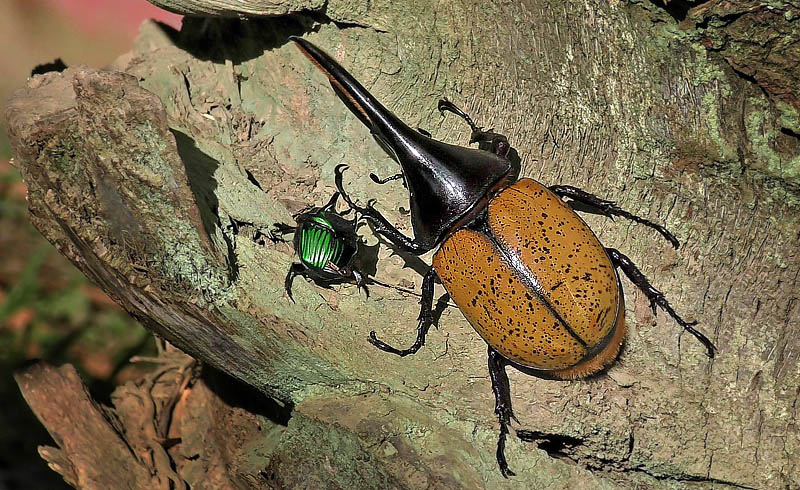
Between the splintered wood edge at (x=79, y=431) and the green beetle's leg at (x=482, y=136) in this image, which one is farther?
the splintered wood edge at (x=79, y=431)

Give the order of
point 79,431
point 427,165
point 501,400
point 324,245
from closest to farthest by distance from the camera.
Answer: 1. point 501,400
2. point 324,245
3. point 427,165
4. point 79,431

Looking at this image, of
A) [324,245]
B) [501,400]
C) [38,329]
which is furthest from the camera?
[38,329]

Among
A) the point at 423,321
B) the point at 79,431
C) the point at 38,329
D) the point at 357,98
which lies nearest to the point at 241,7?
the point at 357,98

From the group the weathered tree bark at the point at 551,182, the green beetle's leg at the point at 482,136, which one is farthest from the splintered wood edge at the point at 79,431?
the green beetle's leg at the point at 482,136

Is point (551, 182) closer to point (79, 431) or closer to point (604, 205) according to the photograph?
point (604, 205)

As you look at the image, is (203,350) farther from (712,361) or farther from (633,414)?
(712,361)

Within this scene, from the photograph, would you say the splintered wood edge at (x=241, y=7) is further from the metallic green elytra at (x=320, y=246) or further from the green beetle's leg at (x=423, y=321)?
the green beetle's leg at (x=423, y=321)

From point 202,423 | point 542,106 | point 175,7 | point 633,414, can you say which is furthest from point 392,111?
point 202,423
